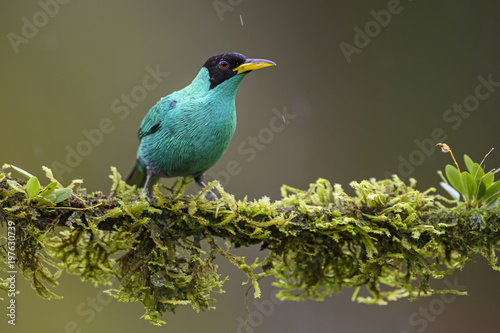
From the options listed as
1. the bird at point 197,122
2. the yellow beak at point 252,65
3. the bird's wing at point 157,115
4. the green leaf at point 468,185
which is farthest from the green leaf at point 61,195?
the green leaf at point 468,185

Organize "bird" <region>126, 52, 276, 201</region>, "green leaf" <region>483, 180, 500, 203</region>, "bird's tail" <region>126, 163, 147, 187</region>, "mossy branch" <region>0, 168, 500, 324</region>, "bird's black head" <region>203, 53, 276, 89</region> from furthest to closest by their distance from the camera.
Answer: "bird's tail" <region>126, 163, 147, 187</region> → "bird's black head" <region>203, 53, 276, 89</region> → "bird" <region>126, 52, 276, 201</region> → "green leaf" <region>483, 180, 500, 203</region> → "mossy branch" <region>0, 168, 500, 324</region>

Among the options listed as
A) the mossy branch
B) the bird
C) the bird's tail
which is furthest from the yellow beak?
the bird's tail

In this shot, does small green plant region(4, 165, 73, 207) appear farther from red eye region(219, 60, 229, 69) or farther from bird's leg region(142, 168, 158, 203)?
red eye region(219, 60, 229, 69)

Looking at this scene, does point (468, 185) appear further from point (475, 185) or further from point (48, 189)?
point (48, 189)

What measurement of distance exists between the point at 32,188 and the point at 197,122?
3.24 ft

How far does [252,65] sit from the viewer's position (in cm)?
295

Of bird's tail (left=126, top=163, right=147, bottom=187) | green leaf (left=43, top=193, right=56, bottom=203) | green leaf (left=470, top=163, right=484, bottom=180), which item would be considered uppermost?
green leaf (left=43, top=193, right=56, bottom=203)

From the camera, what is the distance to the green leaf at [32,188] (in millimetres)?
2264

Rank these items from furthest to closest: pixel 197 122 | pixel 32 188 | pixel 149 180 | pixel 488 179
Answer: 1. pixel 149 180
2. pixel 197 122
3. pixel 488 179
4. pixel 32 188

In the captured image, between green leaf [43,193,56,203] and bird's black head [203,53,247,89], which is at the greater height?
bird's black head [203,53,247,89]

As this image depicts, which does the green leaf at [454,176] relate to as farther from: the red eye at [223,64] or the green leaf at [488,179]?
the red eye at [223,64]

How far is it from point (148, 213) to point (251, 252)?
3.09 metres

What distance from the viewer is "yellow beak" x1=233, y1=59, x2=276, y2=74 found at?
2932 millimetres

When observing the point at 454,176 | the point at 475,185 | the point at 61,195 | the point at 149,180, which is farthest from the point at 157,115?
the point at 475,185
